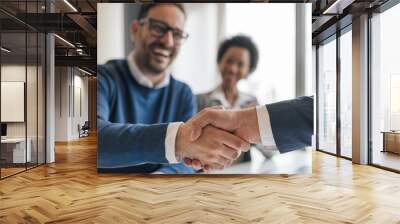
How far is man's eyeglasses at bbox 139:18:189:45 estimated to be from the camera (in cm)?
607

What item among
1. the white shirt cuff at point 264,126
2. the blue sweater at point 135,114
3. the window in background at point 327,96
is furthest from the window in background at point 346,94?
the blue sweater at point 135,114

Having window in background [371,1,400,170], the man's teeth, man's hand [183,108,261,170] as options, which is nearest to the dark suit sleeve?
man's hand [183,108,261,170]

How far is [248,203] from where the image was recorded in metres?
4.46

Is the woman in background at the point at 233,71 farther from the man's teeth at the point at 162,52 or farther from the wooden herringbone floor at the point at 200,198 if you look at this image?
the wooden herringbone floor at the point at 200,198

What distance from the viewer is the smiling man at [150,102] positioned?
602cm

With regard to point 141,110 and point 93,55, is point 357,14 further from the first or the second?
point 93,55

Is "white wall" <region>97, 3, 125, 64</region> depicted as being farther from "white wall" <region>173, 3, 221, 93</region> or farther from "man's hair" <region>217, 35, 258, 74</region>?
"man's hair" <region>217, 35, 258, 74</region>

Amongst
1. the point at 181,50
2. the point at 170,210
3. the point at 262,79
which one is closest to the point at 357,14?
the point at 262,79

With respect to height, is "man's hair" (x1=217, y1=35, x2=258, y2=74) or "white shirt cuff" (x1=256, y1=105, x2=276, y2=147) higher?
"man's hair" (x1=217, y1=35, x2=258, y2=74)

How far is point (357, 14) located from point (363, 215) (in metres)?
4.97

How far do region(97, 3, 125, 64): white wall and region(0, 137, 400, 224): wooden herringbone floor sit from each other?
6.62 ft

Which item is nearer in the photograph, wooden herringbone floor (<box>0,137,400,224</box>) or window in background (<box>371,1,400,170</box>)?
wooden herringbone floor (<box>0,137,400,224</box>)

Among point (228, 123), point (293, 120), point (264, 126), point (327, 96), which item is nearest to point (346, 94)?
point (327, 96)

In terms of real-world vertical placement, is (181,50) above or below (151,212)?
above
